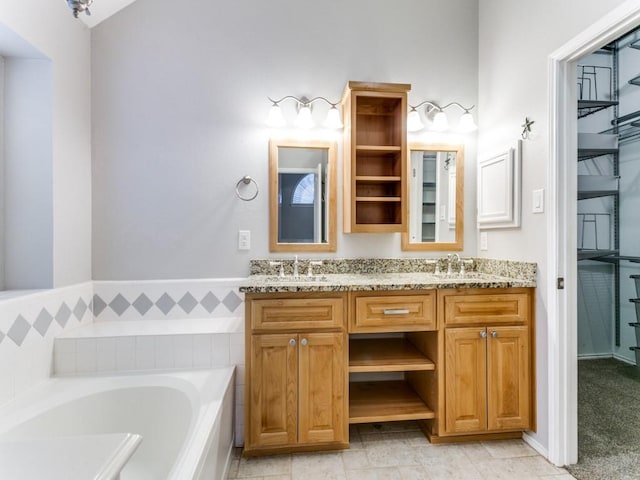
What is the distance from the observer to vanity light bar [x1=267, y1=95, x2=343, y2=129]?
2188 millimetres

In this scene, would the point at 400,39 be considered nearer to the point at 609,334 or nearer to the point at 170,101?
the point at 170,101

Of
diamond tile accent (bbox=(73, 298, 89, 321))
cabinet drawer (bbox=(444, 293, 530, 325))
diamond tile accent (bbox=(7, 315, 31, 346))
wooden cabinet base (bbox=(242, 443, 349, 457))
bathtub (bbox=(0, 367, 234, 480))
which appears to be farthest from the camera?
diamond tile accent (bbox=(73, 298, 89, 321))

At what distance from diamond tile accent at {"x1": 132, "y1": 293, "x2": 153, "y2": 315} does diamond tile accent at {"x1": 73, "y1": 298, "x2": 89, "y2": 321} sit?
0.26m

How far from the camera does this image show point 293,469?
1710 millimetres

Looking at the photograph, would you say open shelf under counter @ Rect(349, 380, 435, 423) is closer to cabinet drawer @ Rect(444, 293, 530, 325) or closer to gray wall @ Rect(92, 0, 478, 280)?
cabinet drawer @ Rect(444, 293, 530, 325)

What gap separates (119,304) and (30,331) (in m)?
0.55

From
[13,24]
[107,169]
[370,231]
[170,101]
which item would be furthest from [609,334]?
[13,24]

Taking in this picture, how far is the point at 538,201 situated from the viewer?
6.08 feet

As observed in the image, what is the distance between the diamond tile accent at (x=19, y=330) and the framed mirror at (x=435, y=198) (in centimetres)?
213

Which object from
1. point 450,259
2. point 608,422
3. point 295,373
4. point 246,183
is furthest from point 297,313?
point 608,422

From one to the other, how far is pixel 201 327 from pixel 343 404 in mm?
917

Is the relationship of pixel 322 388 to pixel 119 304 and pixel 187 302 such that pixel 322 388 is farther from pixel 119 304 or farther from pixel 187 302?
pixel 119 304

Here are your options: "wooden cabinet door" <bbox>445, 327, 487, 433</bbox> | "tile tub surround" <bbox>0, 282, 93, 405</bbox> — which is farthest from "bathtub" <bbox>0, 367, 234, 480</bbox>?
"wooden cabinet door" <bbox>445, 327, 487, 433</bbox>

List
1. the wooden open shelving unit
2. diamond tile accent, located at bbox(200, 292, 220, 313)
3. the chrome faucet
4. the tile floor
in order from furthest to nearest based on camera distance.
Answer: the chrome faucet
diamond tile accent, located at bbox(200, 292, 220, 313)
the wooden open shelving unit
the tile floor
